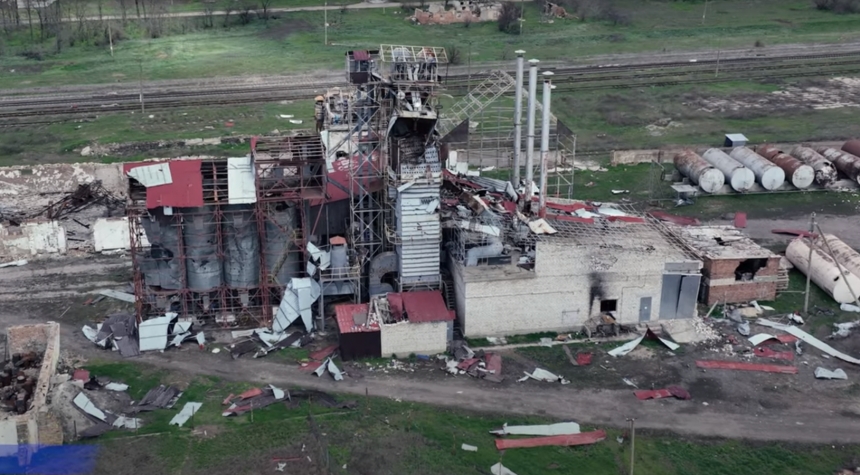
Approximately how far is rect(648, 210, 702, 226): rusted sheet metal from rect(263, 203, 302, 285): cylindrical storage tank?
75.4 ft

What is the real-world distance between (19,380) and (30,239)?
17039 mm

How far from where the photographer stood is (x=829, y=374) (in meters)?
42.1

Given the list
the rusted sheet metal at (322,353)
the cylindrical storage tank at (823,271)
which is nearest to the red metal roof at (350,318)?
the rusted sheet metal at (322,353)

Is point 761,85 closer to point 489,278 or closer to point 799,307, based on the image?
point 799,307

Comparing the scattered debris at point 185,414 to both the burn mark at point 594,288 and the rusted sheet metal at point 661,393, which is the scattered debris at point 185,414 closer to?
the rusted sheet metal at point 661,393

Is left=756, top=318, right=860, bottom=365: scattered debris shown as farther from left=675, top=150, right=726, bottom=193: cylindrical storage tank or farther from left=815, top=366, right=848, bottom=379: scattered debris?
left=675, top=150, right=726, bottom=193: cylindrical storage tank

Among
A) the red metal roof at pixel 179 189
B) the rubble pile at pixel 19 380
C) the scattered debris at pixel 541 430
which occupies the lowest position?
the scattered debris at pixel 541 430

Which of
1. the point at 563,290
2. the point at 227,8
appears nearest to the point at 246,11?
the point at 227,8

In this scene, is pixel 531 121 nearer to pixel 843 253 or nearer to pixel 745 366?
pixel 745 366

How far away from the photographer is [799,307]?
Result: 4831 cm

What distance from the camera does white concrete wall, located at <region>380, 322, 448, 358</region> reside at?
4291 centimetres

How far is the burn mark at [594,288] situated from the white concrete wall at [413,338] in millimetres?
7462

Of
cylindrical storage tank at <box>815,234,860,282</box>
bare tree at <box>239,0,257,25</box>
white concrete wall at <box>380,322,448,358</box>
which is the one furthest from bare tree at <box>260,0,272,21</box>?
white concrete wall at <box>380,322,448,358</box>

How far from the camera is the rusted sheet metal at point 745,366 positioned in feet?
139
